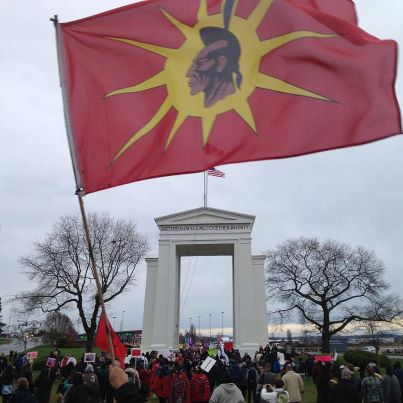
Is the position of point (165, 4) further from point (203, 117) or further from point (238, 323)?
point (238, 323)

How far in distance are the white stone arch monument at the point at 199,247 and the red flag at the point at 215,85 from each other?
2614 cm

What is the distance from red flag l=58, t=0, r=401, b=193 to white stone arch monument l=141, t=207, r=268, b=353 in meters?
26.1

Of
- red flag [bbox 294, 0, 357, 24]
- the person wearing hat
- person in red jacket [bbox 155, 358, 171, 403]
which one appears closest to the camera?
red flag [bbox 294, 0, 357, 24]

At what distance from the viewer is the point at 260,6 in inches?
281

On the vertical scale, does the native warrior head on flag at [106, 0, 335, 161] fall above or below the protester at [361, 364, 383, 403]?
above

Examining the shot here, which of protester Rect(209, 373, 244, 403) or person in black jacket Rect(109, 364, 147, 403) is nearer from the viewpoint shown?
person in black jacket Rect(109, 364, 147, 403)

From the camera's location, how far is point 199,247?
114 ft

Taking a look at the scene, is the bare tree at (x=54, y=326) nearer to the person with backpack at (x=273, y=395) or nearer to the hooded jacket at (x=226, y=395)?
the person with backpack at (x=273, y=395)

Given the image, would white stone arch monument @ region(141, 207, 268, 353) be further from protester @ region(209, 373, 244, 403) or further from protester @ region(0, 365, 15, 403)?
protester @ region(209, 373, 244, 403)

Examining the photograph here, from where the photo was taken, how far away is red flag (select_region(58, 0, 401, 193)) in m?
6.43

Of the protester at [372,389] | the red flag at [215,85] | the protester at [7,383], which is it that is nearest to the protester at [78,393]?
the red flag at [215,85]

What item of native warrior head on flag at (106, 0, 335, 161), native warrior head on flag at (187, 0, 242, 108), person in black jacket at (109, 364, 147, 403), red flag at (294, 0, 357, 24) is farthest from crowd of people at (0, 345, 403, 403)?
red flag at (294, 0, 357, 24)

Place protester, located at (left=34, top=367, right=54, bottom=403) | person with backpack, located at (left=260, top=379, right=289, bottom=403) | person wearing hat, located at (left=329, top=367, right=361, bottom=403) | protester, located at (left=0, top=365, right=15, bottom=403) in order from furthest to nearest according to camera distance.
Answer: protester, located at (left=0, top=365, right=15, bottom=403)
protester, located at (left=34, top=367, right=54, bottom=403)
person with backpack, located at (left=260, top=379, right=289, bottom=403)
person wearing hat, located at (left=329, top=367, right=361, bottom=403)

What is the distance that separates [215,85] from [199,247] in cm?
2823
